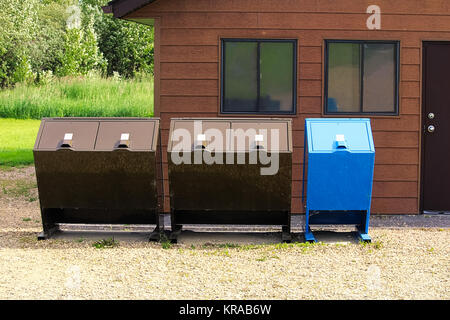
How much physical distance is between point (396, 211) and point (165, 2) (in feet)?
13.7

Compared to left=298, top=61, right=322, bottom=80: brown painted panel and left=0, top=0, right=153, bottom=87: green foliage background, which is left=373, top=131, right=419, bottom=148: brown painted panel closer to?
left=298, top=61, right=322, bottom=80: brown painted panel

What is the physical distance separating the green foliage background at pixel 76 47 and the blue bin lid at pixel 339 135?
73.6ft

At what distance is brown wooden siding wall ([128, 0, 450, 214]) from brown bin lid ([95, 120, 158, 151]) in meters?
1.59

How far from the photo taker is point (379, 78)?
8016 mm

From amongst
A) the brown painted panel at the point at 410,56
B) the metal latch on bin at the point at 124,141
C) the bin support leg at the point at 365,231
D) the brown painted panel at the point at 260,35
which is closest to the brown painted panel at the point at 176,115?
the brown painted panel at the point at 260,35

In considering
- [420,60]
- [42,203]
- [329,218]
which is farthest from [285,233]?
[420,60]

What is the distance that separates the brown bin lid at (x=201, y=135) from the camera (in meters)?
6.22

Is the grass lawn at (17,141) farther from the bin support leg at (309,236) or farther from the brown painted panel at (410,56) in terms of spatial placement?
the brown painted panel at (410,56)

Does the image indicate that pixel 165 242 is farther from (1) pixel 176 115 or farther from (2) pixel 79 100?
(2) pixel 79 100

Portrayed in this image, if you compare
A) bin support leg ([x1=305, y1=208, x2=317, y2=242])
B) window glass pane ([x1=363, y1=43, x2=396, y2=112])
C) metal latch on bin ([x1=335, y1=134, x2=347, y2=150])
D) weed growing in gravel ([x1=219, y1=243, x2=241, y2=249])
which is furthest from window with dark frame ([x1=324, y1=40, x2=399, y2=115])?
weed growing in gravel ([x1=219, y1=243, x2=241, y2=249])

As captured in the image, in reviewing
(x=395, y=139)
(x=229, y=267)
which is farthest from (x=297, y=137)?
(x=229, y=267)

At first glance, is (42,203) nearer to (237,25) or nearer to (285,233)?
(285,233)

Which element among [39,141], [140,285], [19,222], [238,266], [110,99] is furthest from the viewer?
[110,99]

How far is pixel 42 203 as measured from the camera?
6551 mm
